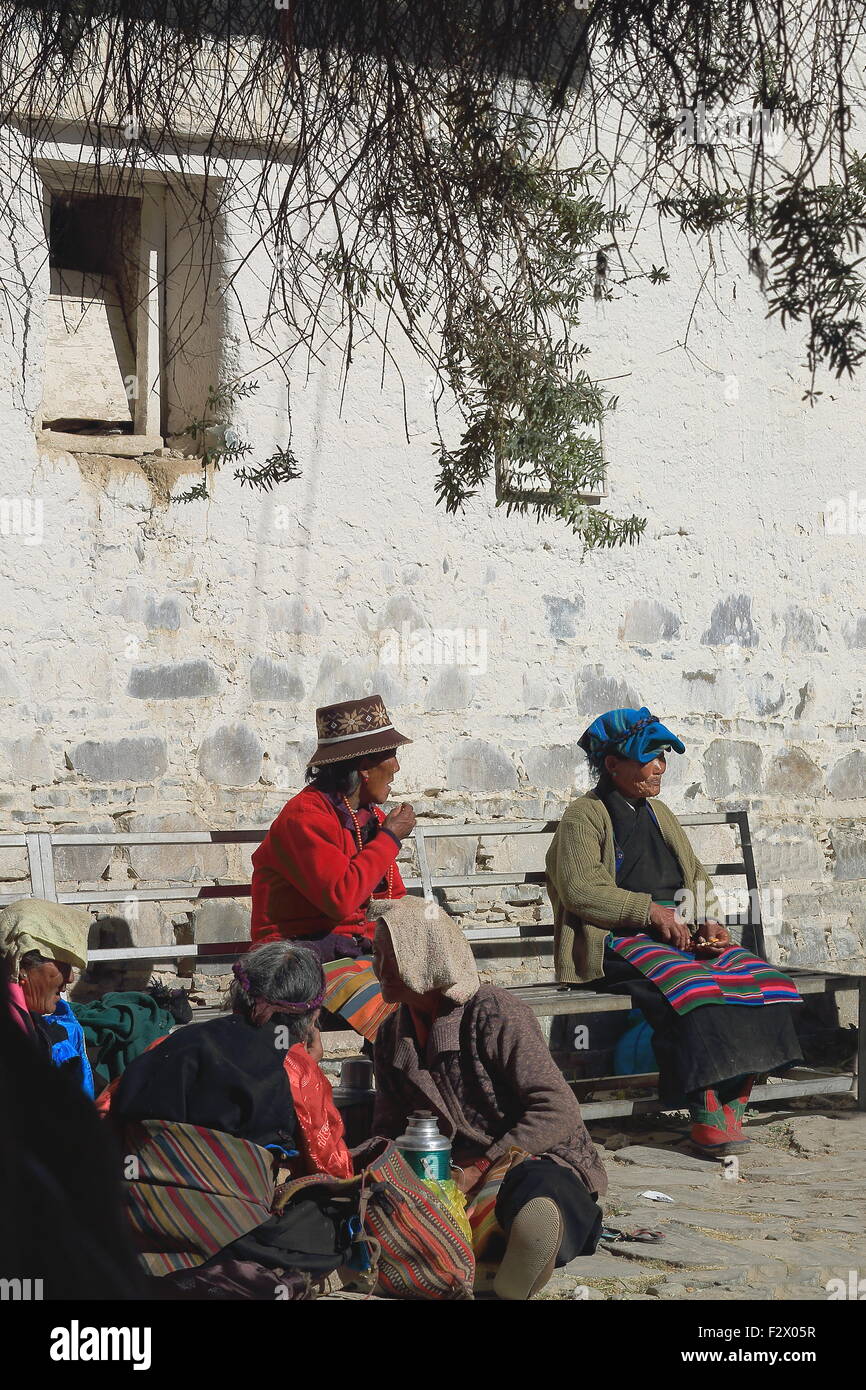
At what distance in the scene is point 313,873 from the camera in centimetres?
470

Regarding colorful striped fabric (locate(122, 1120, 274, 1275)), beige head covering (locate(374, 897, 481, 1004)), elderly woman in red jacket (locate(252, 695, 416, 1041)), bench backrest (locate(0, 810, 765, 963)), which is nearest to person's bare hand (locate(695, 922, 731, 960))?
bench backrest (locate(0, 810, 765, 963))

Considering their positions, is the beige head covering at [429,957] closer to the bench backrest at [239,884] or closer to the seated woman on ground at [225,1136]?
the seated woman on ground at [225,1136]

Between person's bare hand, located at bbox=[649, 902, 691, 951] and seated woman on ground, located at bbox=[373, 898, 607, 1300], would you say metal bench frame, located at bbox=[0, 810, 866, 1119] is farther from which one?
seated woman on ground, located at bbox=[373, 898, 607, 1300]

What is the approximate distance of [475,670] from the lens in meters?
5.98

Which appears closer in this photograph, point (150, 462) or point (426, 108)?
point (426, 108)

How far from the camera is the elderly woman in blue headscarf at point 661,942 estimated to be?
4.74 m

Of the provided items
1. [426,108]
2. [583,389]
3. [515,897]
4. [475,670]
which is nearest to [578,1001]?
[515,897]

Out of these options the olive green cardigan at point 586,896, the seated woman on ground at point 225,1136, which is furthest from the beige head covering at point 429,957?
the olive green cardigan at point 586,896

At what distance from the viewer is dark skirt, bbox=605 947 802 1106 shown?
4688mm

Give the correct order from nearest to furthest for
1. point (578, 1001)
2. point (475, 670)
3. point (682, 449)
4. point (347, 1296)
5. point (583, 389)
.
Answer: point (347, 1296) → point (583, 389) → point (578, 1001) → point (475, 670) → point (682, 449)

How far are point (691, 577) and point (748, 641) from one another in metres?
0.41

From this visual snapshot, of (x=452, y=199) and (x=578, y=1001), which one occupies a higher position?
(x=452, y=199)

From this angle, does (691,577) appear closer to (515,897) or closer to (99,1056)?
(515,897)

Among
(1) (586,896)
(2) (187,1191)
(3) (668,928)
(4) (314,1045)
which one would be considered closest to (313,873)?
(1) (586,896)
